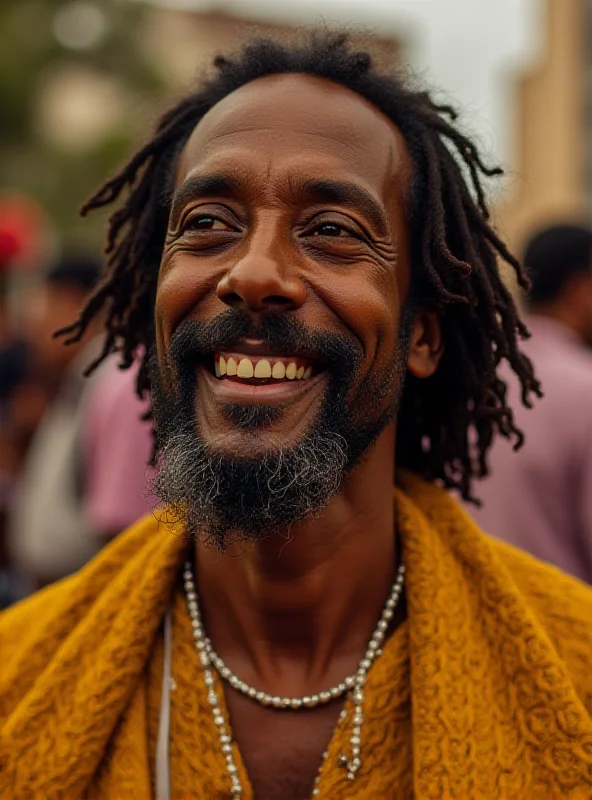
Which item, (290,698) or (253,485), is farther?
(290,698)

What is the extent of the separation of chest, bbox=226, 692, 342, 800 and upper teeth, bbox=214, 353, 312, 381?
80 centimetres

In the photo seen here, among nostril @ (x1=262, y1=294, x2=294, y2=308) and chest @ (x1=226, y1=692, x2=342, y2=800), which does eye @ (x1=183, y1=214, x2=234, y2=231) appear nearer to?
nostril @ (x1=262, y1=294, x2=294, y2=308)

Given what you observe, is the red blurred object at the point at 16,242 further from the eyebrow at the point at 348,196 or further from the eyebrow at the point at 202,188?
the eyebrow at the point at 348,196

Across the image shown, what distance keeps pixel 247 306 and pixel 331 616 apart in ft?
2.68

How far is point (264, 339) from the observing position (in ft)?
7.89

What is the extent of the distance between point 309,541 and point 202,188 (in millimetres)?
897

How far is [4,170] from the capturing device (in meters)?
20.8

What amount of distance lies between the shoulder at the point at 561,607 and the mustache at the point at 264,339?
0.69 metres

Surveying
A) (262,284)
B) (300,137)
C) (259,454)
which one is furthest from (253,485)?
(300,137)

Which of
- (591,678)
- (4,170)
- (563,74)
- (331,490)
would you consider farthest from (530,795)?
(4,170)

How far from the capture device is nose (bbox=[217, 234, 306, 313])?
7.75ft

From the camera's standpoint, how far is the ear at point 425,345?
280 cm

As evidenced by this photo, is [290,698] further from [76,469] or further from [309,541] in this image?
[76,469]

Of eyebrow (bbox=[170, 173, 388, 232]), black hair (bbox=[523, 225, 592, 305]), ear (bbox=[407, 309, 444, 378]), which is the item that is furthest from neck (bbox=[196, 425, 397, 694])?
black hair (bbox=[523, 225, 592, 305])
